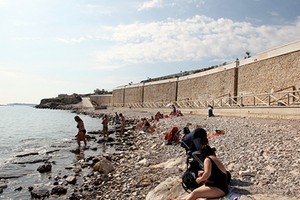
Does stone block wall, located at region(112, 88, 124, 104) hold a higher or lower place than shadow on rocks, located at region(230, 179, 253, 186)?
higher

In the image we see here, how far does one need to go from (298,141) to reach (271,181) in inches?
132

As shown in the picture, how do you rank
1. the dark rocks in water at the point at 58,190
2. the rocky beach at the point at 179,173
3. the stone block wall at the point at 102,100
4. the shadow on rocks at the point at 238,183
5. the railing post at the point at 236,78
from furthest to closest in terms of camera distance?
the stone block wall at the point at 102,100 < the railing post at the point at 236,78 < the dark rocks in water at the point at 58,190 < the shadow on rocks at the point at 238,183 < the rocky beach at the point at 179,173

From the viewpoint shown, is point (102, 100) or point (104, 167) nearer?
point (104, 167)

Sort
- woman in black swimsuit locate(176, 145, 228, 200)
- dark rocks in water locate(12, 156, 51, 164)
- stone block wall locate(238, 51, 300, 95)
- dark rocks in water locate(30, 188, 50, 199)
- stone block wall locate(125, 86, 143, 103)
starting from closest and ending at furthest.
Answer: woman in black swimsuit locate(176, 145, 228, 200) → dark rocks in water locate(30, 188, 50, 199) → dark rocks in water locate(12, 156, 51, 164) → stone block wall locate(238, 51, 300, 95) → stone block wall locate(125, 86, 143, 103)

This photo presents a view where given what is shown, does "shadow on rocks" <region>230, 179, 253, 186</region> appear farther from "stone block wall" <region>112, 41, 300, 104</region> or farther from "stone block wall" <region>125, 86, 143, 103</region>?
"stone block wall" <region>125, 86, 143, 103</region>

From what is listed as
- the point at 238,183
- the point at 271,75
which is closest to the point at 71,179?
the point at 238,183

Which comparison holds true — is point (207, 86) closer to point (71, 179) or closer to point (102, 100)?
point (71, 179)

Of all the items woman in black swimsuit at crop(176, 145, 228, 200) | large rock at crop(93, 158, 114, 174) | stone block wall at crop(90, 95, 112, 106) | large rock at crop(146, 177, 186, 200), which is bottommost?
large rock at crop(93, 158, 114, 174)

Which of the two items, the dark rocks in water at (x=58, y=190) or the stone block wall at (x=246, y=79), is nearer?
the dark rocks in water at (x=58, y=190)

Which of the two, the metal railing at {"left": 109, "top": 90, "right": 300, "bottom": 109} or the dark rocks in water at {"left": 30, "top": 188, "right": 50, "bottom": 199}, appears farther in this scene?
the metal railing at {"left": 109, "top": 90, "right": 300, "bottom": 109}

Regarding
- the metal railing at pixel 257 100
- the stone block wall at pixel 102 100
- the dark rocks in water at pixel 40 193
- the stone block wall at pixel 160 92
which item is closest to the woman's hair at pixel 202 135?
the dark rocks in water at pixel 40 193

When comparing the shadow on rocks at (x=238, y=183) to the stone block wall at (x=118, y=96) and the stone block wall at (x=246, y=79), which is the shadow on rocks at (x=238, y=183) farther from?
the stone block wall at (x=118, y=96)

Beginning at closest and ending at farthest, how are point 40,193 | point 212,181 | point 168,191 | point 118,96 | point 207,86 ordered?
point 212,181 < point 168,191 < point 40,193 < point 207,86 < point 118,96

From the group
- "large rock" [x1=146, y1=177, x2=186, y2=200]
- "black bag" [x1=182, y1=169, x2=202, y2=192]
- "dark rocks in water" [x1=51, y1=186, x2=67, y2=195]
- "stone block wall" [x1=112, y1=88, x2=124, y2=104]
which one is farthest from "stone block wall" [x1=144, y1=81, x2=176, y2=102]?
"black bag" [x1=182, y1=169, x2=202, y2=192]
